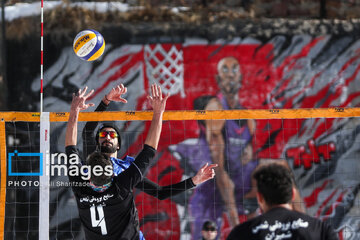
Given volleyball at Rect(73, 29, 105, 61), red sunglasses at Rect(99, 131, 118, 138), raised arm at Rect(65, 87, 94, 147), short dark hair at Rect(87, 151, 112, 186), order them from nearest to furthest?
short dark hair at Rect(87, 151, 112, 186) < raised arm at Rect(65, 87, 94, 147) < red sunglasses at Rect(99, 131, 118, 138) < volleyball at Rect(73, 29, 105, 61)

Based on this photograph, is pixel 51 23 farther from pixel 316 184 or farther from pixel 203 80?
pixel 316 184

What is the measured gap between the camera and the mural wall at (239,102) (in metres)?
10.8

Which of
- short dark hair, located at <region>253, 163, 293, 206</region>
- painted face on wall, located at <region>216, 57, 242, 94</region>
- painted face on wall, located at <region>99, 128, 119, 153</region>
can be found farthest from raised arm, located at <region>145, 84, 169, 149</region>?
painted face on wall, located at <region>216, 57, 242, 94</region>

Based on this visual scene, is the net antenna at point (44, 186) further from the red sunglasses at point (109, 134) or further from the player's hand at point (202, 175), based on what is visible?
the player's hand at point (202, 175)

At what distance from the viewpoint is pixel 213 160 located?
35.1 feet

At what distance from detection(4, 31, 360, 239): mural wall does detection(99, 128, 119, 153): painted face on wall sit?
4.80 metres

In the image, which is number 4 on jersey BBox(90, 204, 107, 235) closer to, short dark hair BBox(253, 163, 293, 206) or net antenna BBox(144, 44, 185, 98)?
short dark hair BBox(253, 163, 293, 206)

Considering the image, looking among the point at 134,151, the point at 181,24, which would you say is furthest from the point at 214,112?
the point at 181,24

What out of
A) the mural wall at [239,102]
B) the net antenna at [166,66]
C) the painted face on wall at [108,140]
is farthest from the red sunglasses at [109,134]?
the net antenna at [166,66]

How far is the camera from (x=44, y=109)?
35.3 feet

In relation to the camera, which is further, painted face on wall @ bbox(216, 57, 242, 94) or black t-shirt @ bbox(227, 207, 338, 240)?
painted face on wall @ bbox(216, 57, 242, 94)

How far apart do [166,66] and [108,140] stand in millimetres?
5411

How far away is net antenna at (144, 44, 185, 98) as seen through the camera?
10.9 m

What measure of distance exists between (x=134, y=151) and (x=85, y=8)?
3.17m
